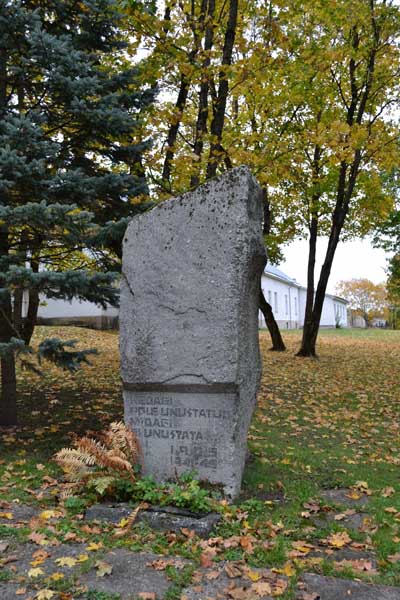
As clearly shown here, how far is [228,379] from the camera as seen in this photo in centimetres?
482

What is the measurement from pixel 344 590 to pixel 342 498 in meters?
1.90

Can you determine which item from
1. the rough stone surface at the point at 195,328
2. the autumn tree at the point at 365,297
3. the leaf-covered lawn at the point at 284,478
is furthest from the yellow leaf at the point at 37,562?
the autumn tree at the point at 365,297

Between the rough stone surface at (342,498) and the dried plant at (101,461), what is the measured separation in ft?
6.25

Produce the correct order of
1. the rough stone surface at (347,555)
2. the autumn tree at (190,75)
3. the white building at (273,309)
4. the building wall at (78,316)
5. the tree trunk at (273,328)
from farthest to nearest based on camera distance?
the white building at (273,309) → the building wall at (78,316) → the tree trunk at (273,328) → the autumn tree at (190,75) → the rough stone surface at (347,555)

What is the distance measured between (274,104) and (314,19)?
7.16 ft

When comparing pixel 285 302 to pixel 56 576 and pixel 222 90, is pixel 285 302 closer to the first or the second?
pixel 222 90

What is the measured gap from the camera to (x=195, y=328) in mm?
5039

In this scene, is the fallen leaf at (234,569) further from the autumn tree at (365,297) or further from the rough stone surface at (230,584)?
the autumn tree at (365,297)

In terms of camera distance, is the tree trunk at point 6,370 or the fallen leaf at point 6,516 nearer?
the fallen leaf at point 6,516

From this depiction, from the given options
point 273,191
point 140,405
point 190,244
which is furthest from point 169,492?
point 273,191

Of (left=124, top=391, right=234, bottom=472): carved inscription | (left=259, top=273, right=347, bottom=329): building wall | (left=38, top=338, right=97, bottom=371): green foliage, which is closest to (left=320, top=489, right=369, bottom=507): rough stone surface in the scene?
(left=124, top=391, right=234, bottom=472): carved inscription

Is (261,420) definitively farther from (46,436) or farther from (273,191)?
(273,191)

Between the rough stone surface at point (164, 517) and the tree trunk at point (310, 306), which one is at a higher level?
the tree trunk at point (310, 306)

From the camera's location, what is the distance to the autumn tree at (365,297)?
73.8 m
